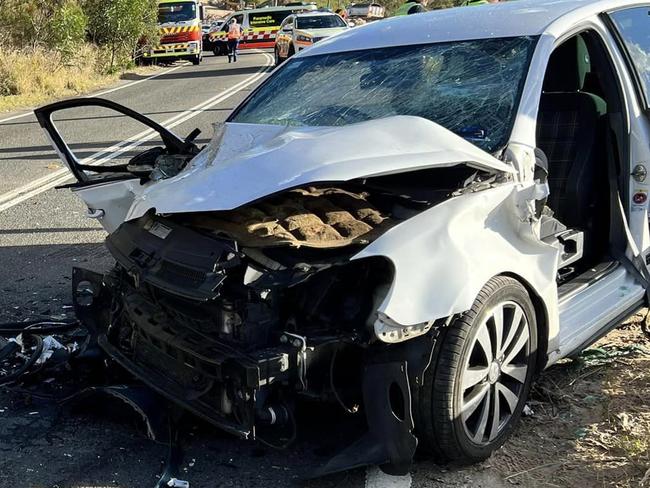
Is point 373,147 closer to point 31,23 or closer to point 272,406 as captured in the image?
point 272,406

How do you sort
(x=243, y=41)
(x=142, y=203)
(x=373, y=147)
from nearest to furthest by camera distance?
1. (x=373, y=147)
2. (x=142, y=203)
3. (x=243, y=41)

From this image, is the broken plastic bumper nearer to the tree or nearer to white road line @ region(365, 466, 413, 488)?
white road line @ region(365, 466, 413, 488)

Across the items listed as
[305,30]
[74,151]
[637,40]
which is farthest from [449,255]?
[305,30]

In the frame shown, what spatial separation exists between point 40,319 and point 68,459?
1669 mm

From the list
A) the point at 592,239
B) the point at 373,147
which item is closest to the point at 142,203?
the point at 373,147

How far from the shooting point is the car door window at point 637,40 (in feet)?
Result: 12.8

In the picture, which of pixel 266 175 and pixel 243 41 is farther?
pixel 243 41

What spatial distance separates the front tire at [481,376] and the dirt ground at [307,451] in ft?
0.48

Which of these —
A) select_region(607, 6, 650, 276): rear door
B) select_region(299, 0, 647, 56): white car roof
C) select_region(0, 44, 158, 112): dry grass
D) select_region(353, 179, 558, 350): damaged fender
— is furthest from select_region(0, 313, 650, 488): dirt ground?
select_region(0, 44, 158, 112): dry grass

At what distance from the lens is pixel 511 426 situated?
305cm

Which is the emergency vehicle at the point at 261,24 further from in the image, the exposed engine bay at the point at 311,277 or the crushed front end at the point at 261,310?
the crushed front end at the point at 261,310

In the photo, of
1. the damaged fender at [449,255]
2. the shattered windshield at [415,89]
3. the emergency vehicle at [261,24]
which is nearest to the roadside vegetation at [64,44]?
the emergency vehicle at [261,24]

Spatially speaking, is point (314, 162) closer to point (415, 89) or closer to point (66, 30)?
point (415, 89)

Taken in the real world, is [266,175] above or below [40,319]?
above
